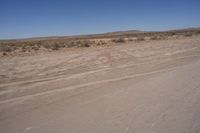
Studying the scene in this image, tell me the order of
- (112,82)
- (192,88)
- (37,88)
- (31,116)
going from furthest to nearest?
(112,82) → (37,88) → (192,88) → (31,116)

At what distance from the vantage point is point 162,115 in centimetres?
481

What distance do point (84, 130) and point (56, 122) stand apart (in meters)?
0.81

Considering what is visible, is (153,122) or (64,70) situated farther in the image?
(64,70)

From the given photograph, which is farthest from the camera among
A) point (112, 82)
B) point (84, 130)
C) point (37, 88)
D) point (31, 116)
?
point (112, 82)

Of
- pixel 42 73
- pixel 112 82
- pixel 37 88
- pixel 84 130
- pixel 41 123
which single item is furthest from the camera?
pixel 42 73

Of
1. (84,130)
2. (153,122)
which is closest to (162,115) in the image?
(153,122)

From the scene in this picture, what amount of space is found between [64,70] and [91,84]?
11.3ft

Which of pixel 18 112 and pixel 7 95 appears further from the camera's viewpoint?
pixel 7 95

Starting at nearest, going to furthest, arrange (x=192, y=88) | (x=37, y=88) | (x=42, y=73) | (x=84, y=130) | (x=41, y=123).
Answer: (x=84, y=130) → (x=41, y=123) → (x=192, y=88) → (x=37, y=88) → (x=42, y=73)

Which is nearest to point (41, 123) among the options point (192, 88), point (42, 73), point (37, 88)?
point (37, 88)

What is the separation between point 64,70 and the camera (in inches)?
432

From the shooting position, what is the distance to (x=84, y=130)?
14.2ft

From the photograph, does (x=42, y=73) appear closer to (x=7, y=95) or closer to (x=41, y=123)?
(x=7, y=95)

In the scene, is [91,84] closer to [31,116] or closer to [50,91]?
[50,91]
